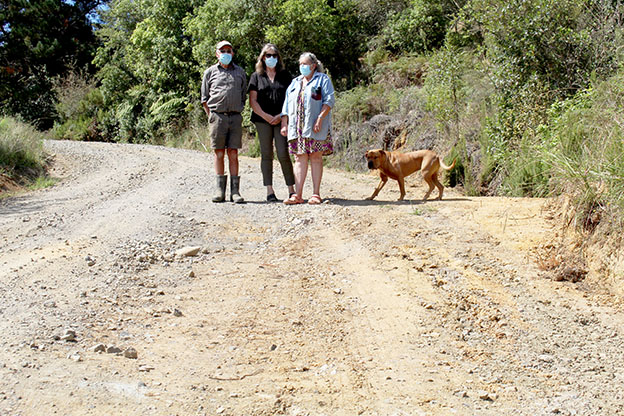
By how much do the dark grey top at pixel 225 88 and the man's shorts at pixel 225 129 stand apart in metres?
0.10

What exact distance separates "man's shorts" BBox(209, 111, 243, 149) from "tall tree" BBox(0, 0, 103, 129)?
2443 cm

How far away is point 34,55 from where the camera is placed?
31875 millimetres

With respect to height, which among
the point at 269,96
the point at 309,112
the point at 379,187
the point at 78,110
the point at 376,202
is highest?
the point at 78,110

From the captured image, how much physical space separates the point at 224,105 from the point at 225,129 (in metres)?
0.33

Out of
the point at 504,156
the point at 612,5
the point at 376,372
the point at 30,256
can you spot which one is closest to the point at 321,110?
the point at 504,156

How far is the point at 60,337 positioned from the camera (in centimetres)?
411

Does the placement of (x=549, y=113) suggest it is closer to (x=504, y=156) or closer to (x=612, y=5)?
(x=504, y=156)

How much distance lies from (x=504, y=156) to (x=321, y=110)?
3.10 meters

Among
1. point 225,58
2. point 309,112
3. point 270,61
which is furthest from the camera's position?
point 225,58

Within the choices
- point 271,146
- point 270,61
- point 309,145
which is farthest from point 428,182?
point 270,61

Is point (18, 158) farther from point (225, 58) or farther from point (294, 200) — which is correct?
point (294, 200)

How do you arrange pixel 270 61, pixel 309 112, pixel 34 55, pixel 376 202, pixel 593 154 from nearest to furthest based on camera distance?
pixel 593 154 < pixel 309 112 < pixel 270 61 < pixel 376 202 < pixel 34 55

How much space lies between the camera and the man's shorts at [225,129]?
8.70 m

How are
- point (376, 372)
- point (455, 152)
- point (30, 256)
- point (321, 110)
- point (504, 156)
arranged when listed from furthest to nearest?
1. point (455, 152)
2. point (504, 156)
3. point (321, 110)
4. point (30, 256)
5. point (376, 372)
